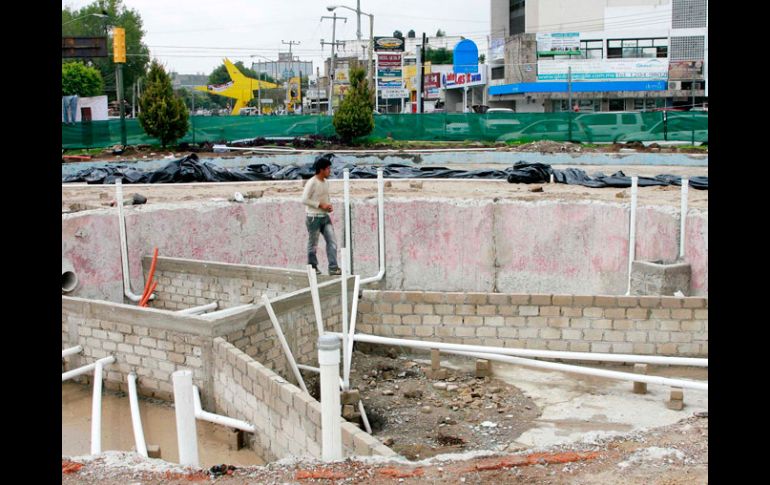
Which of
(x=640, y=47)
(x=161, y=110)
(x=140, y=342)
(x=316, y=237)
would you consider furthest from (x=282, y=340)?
(x=640, y=47)

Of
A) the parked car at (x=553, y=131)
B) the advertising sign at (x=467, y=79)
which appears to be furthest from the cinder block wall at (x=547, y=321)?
the advertising sign at (x=467, y=79)

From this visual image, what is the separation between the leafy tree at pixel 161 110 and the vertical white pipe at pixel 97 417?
59.3ft

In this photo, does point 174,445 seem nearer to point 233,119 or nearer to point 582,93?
point 233,119

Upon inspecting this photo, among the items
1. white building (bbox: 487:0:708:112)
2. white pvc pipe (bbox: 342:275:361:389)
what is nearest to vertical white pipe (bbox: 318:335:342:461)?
white pvc pipe (bbox: 342:275:361:389)

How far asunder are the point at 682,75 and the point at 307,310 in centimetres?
4008

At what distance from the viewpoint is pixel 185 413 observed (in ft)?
17.8

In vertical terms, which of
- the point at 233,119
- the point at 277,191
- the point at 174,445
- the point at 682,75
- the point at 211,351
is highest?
the point at 682,75

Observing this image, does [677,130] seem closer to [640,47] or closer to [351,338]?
[351,338]

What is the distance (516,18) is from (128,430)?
56.1 meters

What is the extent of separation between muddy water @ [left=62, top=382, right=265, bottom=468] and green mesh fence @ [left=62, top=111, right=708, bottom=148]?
1668 centimetres

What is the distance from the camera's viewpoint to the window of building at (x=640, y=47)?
154 ft

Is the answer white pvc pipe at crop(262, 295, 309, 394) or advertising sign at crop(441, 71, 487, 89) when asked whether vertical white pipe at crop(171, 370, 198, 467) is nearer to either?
white pvc pipe at crop(262, 295, 309, 394)
